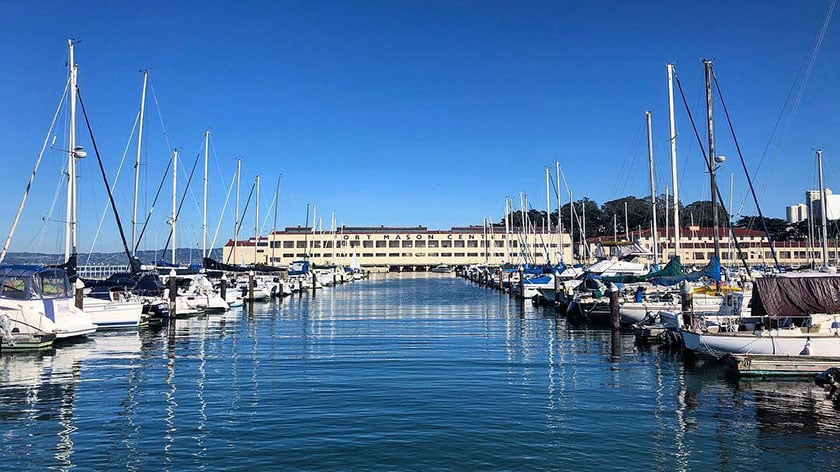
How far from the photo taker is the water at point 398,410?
13547 mm

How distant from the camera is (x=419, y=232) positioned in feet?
596

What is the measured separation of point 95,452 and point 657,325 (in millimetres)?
24805

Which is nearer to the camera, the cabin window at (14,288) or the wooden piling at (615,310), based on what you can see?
the cabin window at (14,288)

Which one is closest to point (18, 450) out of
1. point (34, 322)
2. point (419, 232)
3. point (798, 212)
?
point (34, 322)

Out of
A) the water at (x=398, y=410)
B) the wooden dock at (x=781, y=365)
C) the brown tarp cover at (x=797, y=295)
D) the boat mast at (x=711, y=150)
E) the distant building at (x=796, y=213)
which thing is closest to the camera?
the water at (x=398, y=410)

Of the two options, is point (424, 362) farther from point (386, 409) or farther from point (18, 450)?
point (18, 450)

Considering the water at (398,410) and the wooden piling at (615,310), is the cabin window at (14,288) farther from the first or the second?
the wooden piling at (615,310)

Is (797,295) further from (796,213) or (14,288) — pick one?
(796,213)

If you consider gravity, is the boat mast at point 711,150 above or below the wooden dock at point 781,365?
above

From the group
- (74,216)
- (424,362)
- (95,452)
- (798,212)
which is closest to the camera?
(95,452)

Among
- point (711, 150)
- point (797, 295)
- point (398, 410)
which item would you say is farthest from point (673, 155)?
point (398, 410)

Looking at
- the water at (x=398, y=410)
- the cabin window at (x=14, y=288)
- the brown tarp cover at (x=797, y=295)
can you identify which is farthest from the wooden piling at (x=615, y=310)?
the cabin window at (x=14, y=288)

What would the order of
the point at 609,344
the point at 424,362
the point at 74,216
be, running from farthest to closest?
the point at 74,216 < the point at 609,344 < the point at 424,362

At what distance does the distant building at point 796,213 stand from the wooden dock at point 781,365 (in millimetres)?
171618
